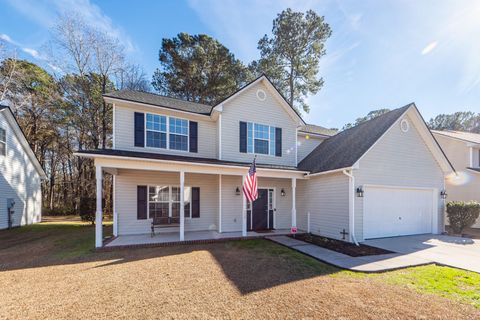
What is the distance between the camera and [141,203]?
959 cm

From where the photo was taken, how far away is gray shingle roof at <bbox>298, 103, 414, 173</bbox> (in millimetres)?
8969

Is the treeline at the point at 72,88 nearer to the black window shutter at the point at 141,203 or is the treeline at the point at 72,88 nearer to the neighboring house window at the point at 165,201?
the black window shutter at the point at 141,203

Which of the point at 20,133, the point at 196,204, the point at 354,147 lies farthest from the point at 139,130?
the point at 20,133

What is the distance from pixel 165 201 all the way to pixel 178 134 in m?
3.13

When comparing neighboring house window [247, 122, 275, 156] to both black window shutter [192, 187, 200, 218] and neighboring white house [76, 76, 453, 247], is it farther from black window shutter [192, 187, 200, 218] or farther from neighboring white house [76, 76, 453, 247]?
black window shutter [192, 187, 200, 218]

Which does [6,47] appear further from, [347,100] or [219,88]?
[347,100]

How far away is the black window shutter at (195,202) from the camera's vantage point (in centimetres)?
1034

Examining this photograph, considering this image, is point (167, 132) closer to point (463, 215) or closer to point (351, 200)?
point (351, 200)

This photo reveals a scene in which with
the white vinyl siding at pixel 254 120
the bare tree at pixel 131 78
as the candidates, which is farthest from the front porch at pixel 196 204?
the bare tree at pixel 131 78

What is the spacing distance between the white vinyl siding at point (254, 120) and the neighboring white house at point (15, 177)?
41.0ft

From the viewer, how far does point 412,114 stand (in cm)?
969

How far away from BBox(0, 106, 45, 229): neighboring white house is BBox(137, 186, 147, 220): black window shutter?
8784 mm

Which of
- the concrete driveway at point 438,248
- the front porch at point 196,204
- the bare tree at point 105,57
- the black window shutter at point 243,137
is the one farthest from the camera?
the bare tree at point 105,57

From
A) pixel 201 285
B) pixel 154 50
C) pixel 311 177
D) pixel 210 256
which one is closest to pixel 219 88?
pixel 154 50
